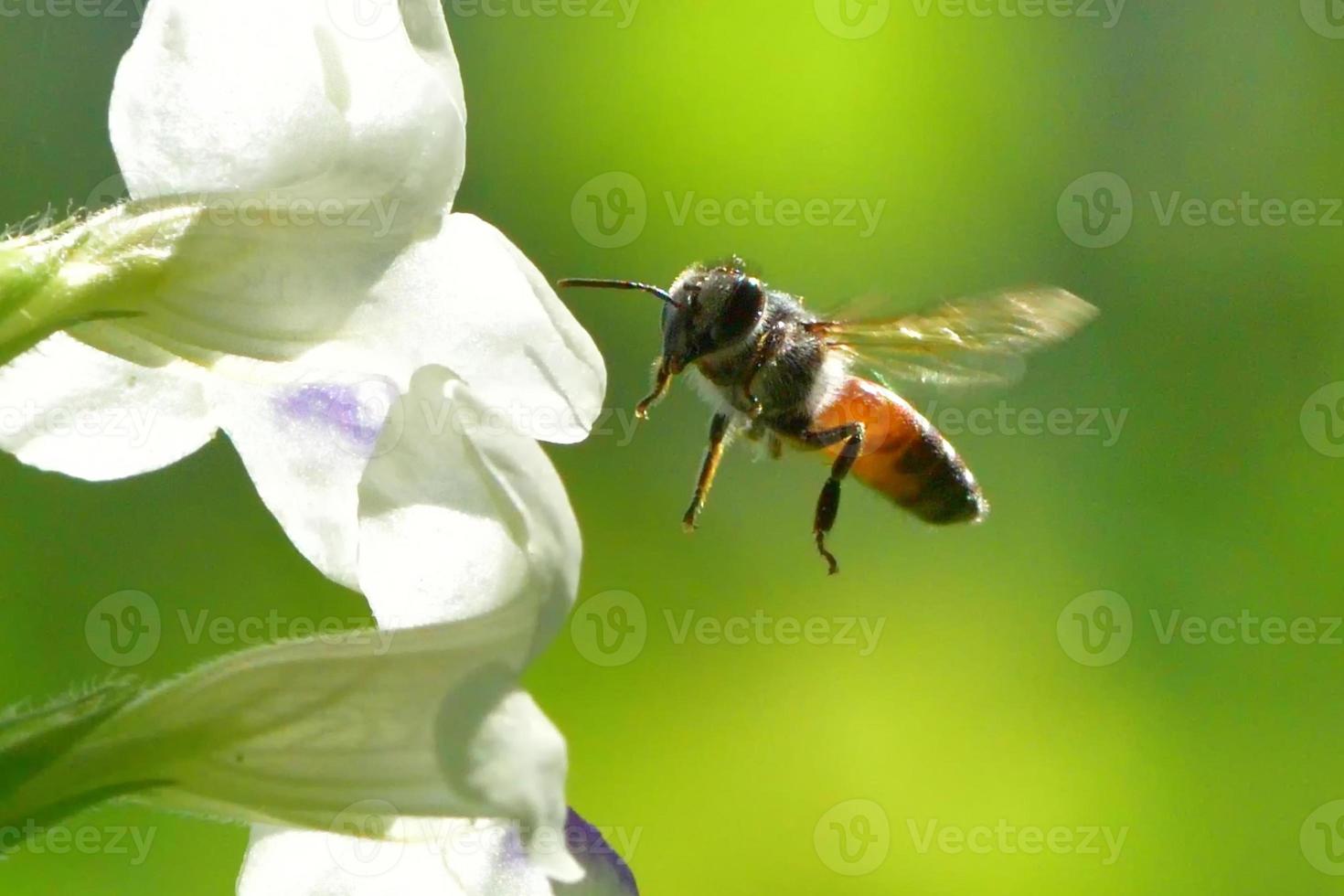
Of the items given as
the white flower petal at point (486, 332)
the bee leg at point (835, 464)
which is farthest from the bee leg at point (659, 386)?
the white flower petal at point (486, 332)

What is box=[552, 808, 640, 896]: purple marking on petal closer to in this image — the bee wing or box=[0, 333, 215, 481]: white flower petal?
box=[0, 333, 215, 481]: white flower petal

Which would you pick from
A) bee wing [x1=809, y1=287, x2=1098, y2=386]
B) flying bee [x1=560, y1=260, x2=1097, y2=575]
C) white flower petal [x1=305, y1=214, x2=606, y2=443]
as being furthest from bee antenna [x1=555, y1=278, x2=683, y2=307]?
white flower petal [x1=305, y1=214, x2=606, y2=443]

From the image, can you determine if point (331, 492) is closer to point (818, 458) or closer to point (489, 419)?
point (489, 419)

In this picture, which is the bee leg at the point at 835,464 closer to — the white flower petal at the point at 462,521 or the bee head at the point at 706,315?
the bee head at the point at 706,315

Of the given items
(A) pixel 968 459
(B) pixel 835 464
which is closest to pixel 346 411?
(B) pixel 835 464

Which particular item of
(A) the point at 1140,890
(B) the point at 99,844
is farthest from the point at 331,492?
(A) the point at 1140,890

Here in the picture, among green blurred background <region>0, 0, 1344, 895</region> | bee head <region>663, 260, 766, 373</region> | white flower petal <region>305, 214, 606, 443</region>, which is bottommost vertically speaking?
green blurred background <region>0, 0, 1344, 895</region>

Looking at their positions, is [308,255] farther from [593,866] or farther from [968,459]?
[968,459]
